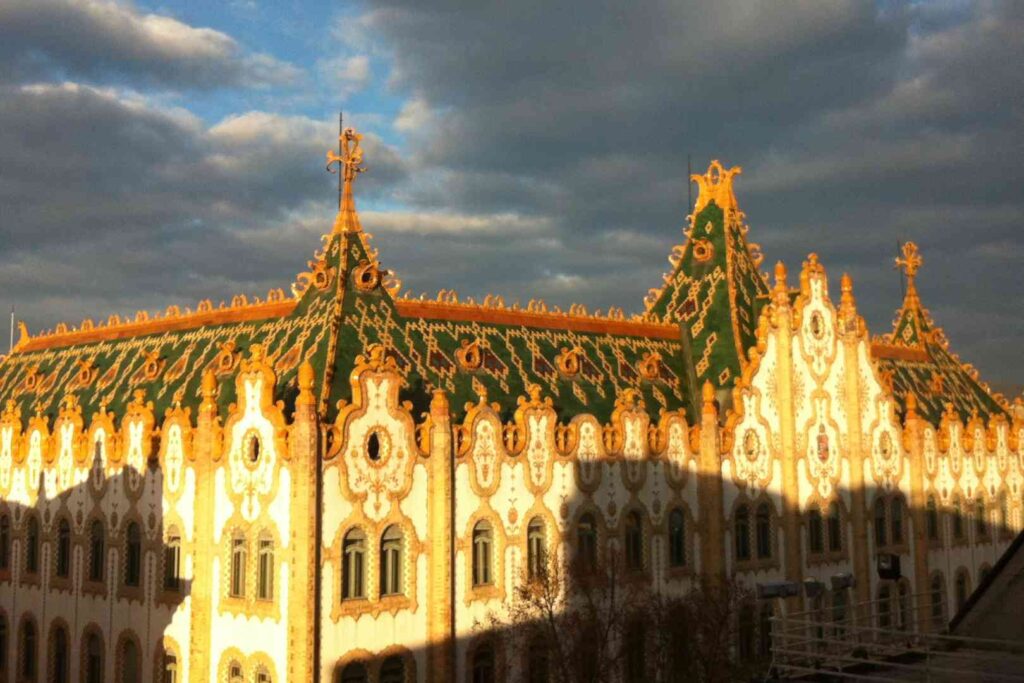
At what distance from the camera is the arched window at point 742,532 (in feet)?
158

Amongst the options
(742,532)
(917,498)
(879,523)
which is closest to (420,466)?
(742,532)

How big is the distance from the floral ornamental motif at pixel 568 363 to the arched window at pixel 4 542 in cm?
2397

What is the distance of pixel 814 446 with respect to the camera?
5200cm

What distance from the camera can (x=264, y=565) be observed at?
121ft

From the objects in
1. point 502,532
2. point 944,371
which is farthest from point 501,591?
point 944,371

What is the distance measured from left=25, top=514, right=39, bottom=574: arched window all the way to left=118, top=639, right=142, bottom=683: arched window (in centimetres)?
739

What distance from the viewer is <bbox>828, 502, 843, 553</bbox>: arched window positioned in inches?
2068

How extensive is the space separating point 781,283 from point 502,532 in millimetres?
18810

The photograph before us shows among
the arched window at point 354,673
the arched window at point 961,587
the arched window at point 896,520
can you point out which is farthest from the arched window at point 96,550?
the arched window at point 961,587

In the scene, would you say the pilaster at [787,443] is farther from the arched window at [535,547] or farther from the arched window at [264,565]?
the arched window at [264,565]

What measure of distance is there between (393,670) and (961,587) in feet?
119

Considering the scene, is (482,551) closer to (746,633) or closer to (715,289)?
(746,633)

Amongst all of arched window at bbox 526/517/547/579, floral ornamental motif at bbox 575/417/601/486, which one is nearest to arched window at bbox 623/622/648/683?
arched window at bbox 526/517/547/579

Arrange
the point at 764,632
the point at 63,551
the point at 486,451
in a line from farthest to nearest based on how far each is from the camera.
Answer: the point at 764,632 < the point at 63,551 < the point at 486,451
